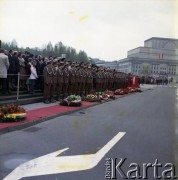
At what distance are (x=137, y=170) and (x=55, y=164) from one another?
142cm

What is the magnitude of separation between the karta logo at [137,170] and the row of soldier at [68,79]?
11680 millimetres

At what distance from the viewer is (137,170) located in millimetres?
6500

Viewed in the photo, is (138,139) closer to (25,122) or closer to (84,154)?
(84,154)

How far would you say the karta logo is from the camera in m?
6.12

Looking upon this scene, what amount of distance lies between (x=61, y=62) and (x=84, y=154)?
521 inches

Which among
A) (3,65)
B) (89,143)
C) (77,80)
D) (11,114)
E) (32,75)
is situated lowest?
(89,143)

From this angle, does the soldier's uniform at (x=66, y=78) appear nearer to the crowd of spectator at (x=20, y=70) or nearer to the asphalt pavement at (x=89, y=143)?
the crowd of spectator at (x=20, y=70)

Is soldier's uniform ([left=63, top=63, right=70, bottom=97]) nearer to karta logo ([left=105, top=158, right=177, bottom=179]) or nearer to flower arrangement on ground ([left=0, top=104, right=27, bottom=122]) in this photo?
flower arrangement on ground ([left=0, top=104, right=27, bottom=122])

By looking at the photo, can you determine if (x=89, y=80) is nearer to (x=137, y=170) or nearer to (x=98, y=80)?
(x=98, y=80)

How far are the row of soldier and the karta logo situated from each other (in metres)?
11.7

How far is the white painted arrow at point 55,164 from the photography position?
618 cm

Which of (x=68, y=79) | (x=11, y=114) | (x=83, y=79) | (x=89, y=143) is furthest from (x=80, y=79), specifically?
(x=89, y=143)

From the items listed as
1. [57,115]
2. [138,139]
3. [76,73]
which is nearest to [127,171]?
[138,139]

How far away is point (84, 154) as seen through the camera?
25.6ft
